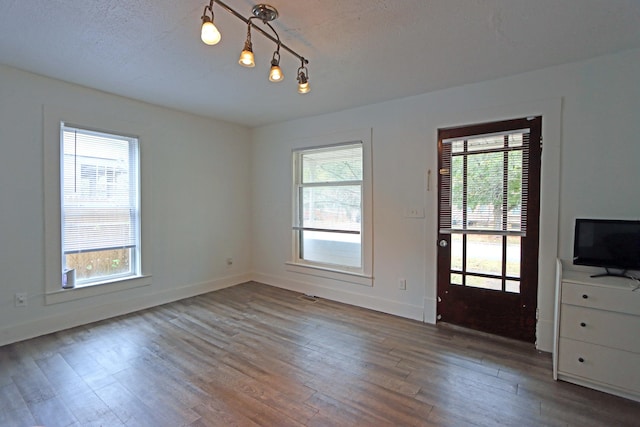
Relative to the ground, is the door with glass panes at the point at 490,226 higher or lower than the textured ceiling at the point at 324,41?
lower

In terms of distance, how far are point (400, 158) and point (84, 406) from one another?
3.51 m

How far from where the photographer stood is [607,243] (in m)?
2.39

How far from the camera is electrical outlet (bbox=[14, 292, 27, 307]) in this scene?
2.93 m

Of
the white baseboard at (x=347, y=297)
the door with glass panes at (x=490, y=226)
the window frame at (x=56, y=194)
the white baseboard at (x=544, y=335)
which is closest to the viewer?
the white baseboard at (x=544, y=335)

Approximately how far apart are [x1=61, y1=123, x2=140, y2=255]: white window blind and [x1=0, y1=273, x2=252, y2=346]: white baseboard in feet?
2.19

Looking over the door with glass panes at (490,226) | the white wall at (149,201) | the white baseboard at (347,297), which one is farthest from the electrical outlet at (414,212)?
the white wall at (149,201)

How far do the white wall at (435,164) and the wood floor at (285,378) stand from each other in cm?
65

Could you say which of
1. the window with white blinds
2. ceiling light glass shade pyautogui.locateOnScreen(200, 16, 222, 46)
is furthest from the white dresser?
ceiling light glass shade pyautogui.locateOnScreen(200, 16, 222, 46)

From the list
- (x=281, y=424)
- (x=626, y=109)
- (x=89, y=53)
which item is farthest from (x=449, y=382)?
(x=89, y=53)

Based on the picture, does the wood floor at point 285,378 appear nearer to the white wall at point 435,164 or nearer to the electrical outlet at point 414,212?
the white wall at point 435,164

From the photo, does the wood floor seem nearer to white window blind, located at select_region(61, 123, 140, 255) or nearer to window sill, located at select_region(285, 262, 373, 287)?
window sill, located at select_region(285, 262, 373, 287)

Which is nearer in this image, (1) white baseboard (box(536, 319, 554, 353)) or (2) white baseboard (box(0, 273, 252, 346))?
(1) white baseboard (box(536, 319, 554, 353))

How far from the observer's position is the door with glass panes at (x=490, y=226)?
2873 millimetres

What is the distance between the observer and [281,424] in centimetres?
186
